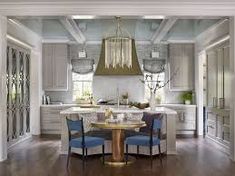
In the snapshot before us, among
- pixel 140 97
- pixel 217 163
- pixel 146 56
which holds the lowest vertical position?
pixel 217 163

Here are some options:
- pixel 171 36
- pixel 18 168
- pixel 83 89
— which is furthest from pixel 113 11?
pixel 83 89

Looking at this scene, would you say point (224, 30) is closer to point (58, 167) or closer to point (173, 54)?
point (173, 54)

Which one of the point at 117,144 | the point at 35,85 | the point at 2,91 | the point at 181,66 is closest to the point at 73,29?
the point at 35,85

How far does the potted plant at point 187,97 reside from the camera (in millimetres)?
10737

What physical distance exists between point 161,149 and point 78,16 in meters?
3.04

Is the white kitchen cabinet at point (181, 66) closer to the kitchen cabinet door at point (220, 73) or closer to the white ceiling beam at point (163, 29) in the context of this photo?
the white ceiling beam at point (163, 29)

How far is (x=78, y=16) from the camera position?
6.69 metres

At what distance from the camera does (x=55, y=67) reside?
35.3ft

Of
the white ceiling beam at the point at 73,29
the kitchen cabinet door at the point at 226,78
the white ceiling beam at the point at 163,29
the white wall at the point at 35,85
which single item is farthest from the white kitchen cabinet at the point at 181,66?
the white wall at the point at 35,85

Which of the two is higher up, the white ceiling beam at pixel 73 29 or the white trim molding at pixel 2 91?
the white ceiling beam at pixel 73 29

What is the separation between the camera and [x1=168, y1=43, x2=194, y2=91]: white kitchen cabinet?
10797mm

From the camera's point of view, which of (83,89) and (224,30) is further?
(83,89)

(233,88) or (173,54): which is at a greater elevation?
(173,54)

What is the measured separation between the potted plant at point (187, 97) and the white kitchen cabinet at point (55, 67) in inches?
140
